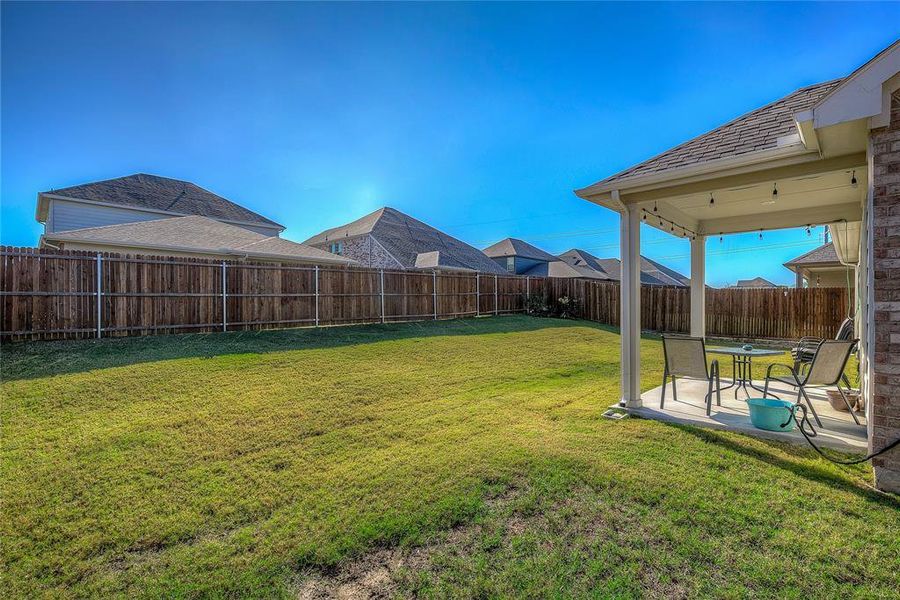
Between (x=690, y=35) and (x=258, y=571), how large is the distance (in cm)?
1142

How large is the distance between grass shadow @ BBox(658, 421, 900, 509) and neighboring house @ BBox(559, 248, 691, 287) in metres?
29.9

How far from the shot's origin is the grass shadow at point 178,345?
20.0 feet

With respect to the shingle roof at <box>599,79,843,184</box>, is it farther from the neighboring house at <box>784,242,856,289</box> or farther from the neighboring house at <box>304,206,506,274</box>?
the neighboring house at <box>304,206,506,274</box>

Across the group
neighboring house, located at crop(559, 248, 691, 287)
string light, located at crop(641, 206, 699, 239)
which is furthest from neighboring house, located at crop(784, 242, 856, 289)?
neighboring house, located at crop(559, 248, 691, 287)

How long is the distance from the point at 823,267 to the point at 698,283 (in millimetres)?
10788

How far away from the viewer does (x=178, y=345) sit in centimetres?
768

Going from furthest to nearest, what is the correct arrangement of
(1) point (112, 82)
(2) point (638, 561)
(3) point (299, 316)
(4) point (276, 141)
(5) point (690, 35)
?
(4) point (276, 141) < (3) point (299, 316) < (1) point (112, 82) < (5) point (690, 35) < (2) point (638, 561)

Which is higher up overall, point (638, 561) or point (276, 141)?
point (276, 141)

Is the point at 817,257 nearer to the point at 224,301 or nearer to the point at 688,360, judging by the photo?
the point at 688,360

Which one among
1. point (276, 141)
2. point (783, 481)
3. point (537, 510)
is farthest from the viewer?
point (276, 141)

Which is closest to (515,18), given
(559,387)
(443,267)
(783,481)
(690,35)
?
(690,35)

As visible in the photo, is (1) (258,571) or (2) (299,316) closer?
(1) (258,571)

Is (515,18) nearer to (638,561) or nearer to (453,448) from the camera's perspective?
(453,448)

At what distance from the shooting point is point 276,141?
12680 mm
